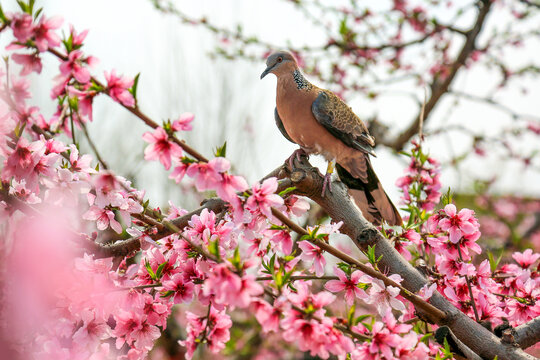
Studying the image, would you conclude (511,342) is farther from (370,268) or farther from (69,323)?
(69,323)

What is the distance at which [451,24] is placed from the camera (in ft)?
11.5

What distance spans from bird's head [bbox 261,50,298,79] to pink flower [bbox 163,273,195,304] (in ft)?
4.60

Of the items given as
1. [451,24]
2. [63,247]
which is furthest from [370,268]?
[451,24]

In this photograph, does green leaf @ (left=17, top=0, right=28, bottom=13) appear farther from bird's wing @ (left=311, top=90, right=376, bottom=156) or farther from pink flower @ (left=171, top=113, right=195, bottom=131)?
bird's wing @ (left=311, top=90, right=376, bottom=156)

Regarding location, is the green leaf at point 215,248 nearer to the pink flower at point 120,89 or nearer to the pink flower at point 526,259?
the pink flower at point 120,89

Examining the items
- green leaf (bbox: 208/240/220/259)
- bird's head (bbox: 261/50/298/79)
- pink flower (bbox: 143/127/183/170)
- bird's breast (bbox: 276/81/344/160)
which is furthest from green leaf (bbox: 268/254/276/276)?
bird's head (bbox: 261/50/298/79)

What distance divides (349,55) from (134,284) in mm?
3480

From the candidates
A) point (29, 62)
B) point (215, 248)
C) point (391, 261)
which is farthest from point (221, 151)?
point (391, 261)

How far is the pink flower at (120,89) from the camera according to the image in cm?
90

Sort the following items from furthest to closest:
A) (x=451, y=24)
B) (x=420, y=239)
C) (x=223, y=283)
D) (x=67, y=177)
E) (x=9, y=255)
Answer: (x=451, y=24) < (x=420, y=239) < (x=67, y=177) < (x=9, y=255) < (x=223, y=283)

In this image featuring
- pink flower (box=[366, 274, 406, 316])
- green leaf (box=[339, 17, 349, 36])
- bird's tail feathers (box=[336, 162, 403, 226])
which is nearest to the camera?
pink flower (box=[366, 274, 406, 316])

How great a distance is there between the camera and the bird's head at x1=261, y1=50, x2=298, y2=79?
232cm

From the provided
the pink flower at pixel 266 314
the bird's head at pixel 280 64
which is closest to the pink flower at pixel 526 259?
the pink flower at pixel 266 314

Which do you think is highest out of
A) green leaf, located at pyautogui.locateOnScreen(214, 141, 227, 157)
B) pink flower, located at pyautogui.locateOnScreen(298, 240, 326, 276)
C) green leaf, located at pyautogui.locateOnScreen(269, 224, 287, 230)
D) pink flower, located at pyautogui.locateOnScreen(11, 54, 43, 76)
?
green leaf, located at pyautogui.locateOnScreen(269, 224, 287, 230)
